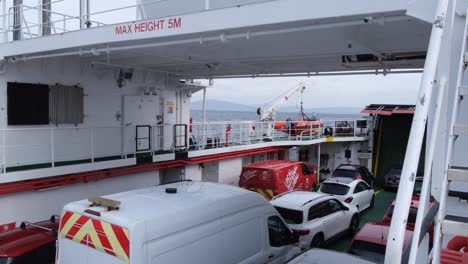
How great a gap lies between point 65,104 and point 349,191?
896 centimetres

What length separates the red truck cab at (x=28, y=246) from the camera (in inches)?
216

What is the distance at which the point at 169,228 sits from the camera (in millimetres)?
4414

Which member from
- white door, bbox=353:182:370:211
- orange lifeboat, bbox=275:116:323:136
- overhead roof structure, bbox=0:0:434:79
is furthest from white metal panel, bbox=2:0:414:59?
orange lifeboat, bbox=275:116:323:136

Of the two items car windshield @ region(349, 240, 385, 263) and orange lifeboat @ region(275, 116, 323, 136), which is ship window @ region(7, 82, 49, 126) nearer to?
car windshield @ region(349, 240, 385, 263)

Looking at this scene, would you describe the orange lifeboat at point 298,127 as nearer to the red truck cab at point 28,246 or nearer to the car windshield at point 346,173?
the car windshield at point 346,173

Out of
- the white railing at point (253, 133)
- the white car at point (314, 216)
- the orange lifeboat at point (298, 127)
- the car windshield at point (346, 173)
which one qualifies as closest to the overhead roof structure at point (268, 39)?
the white railing at point (253, 133)

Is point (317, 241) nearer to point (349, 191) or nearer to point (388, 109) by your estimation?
point (349, 191)

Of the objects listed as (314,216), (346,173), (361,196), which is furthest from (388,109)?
(314,216)

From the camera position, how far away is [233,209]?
5.49 m

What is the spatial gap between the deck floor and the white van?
4.57 metres

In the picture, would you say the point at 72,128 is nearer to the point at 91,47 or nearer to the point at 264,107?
the point at 91,47

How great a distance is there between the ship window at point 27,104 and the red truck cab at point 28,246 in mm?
3553

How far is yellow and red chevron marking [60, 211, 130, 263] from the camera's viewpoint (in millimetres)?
4145

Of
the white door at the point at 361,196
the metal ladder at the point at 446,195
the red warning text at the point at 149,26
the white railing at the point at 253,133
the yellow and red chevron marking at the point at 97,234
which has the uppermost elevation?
the red warning text at the point at 149,26
